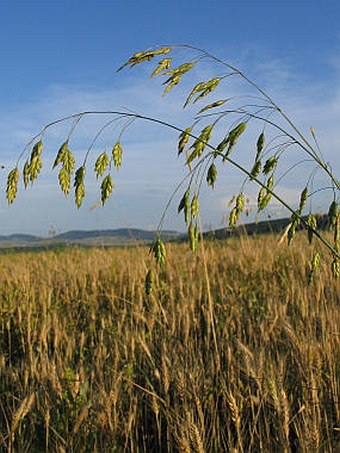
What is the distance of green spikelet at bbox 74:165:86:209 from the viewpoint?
1405 mm

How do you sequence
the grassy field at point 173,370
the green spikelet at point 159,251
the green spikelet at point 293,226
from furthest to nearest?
the grassy field at point 173,370 < the green spikelet at point 293,226 < the green spikelet at point 159,251

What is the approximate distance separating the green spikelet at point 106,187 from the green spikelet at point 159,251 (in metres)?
0.19

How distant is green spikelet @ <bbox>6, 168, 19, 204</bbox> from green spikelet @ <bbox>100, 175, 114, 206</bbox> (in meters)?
0.27

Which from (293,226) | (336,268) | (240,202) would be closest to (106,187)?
(240,202)

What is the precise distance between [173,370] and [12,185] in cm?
107

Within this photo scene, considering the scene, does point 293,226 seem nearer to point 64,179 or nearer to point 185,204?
point 185,204

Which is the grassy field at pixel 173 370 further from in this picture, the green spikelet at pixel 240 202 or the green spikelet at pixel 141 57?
the green spikelet at pixel 141 57

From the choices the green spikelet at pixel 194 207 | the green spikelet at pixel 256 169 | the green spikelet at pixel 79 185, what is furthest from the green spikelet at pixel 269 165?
the green spikelet at pixel 79 185

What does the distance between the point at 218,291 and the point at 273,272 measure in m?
0.54

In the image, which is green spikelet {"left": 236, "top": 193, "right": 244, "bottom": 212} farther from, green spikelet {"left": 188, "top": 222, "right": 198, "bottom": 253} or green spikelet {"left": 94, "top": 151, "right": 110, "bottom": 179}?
green spikelet {"left": 94, "top": 151, "right": 110, "bottom": 179}

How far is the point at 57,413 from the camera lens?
2066 mm

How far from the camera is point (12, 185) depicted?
150 centimetres

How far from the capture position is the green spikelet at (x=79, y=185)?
4.61 ft

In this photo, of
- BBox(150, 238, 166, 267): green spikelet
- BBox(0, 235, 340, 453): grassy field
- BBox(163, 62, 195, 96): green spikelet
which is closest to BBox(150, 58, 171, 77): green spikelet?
BBox(163, 62, 195, 96): green spikelet
